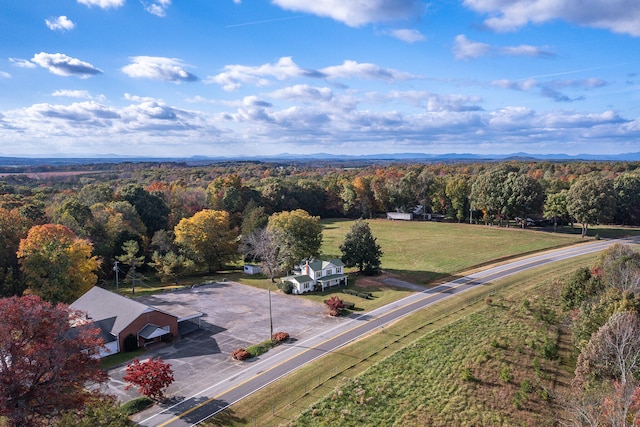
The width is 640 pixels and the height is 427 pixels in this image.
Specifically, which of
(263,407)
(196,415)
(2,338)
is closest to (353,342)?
(263,407)

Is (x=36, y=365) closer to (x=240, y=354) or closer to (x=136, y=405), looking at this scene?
(x=136, y=405)

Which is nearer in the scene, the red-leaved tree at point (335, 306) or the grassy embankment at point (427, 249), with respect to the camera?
the red-leaved tree at point (335, 306)

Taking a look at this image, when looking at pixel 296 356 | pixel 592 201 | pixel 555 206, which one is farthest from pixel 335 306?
pixel 555 206

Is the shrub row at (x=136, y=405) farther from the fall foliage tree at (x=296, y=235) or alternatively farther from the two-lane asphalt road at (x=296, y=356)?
the fall foliage tree at (x=296, y=235)

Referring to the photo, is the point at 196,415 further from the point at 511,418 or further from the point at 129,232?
the point at 129,232

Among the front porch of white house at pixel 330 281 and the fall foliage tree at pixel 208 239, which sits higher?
the fall foliage tree at pixel 208 239

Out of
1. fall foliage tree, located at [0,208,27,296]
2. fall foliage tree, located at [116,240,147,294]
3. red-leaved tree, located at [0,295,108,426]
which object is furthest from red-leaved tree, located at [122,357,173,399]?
fall foliage tree, located at [116,240,147,294]

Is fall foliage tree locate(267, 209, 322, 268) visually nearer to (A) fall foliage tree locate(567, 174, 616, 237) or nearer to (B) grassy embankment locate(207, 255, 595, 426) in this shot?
(B) grassy embankment locate(207, 255, 595, 426)

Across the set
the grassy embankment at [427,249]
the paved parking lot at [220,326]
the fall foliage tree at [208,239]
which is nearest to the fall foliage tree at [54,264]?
the paved parking lot at [220,326]
